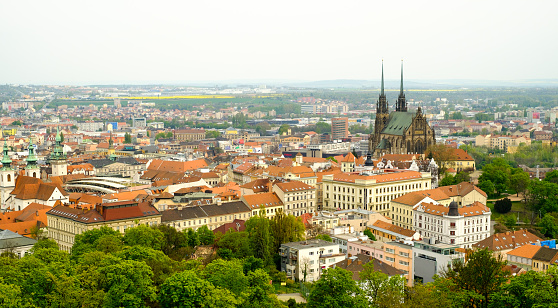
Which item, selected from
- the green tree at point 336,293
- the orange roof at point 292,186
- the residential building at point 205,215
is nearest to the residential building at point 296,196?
the orange roof at point 292,186

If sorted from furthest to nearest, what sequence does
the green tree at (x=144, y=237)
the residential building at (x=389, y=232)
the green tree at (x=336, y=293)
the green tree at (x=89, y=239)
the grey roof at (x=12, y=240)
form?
the residential building at (x=389, y=232) < the grey roof at (x=12, y=240) < the green tree at (x=144, y=237) < the green tree at (x=89, y=239) < the green tree at (x=336, y=293)

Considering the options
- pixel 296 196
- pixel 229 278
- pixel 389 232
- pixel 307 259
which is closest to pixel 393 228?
pixel 389 232

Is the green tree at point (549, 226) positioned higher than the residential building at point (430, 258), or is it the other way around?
the residential building at point (430, 258)

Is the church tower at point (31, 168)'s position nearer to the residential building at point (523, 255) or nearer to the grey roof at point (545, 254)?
the residential building at point (523, 255)

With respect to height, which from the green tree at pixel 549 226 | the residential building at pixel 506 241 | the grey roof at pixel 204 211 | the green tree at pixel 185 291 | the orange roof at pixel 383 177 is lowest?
the green tree at pixel 549 226

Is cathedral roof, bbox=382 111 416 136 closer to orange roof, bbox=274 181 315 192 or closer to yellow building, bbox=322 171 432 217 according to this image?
yellow building, bbox=322 171 432 217

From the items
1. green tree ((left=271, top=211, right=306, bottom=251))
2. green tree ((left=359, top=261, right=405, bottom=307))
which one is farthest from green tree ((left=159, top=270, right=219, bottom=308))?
green tree ((left=271, top=211, right=306, bottom=251))
